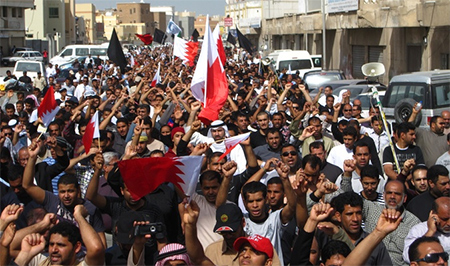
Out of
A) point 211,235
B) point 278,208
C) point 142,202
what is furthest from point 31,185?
point 278,208

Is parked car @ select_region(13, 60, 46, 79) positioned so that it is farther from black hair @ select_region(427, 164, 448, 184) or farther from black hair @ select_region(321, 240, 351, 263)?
black hair @ select_region(321, 240, 351, 263)

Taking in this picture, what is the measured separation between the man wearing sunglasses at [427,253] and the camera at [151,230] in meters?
1.60

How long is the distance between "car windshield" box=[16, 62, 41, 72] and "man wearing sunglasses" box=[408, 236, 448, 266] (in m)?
24.2

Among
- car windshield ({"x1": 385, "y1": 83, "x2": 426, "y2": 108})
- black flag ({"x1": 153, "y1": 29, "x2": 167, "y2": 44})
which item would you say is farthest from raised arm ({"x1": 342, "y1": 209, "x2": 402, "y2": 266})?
black flag ({"x1": 153, "y1": 29, "x2": 167, "y2": 44})

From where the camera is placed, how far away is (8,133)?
930 cm

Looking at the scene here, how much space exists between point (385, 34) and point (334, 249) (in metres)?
26.5

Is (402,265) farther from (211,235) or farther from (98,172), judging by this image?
(98,172)

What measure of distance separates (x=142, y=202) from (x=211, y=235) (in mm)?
595

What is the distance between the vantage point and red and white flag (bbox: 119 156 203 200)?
5383 mm

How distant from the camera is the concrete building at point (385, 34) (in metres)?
24.4

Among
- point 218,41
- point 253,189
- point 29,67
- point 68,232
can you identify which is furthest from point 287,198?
point 29,67

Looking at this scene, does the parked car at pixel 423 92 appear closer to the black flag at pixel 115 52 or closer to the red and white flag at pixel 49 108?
the red and white flag at pixel 49 108

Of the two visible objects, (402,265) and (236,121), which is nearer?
(402,265)

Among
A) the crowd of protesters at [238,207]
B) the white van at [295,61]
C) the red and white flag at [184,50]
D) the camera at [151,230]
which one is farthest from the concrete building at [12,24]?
the camera at [151,230]
